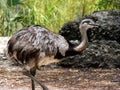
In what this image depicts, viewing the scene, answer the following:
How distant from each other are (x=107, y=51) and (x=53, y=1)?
4878 mm

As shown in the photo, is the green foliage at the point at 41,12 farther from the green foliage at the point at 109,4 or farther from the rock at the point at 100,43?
the rock at the point at 100,43

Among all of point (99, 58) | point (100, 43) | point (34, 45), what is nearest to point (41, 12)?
point (100, 43)

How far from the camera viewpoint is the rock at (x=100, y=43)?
916 cm

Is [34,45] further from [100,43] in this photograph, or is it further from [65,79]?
[100,43]

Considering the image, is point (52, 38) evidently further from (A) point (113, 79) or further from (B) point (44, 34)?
(A) point (113, 79)

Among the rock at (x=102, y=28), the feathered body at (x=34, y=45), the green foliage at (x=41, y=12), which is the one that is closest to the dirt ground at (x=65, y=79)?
the rock at (x=102, y=28)

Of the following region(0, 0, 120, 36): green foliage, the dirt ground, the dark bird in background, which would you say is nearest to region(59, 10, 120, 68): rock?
the dirt ground

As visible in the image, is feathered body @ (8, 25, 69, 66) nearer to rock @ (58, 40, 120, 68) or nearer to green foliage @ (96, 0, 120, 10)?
rock @ (58, 40, 120, 68)

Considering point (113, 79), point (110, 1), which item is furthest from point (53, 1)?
Result: point (113, 79)

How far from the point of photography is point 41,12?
13664 millimetres

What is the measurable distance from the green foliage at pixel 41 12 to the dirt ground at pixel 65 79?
4.16 m

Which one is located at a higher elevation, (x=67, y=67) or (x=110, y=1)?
(x=110, y=1)

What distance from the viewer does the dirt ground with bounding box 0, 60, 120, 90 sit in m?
7.92

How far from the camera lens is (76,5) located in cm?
1344
